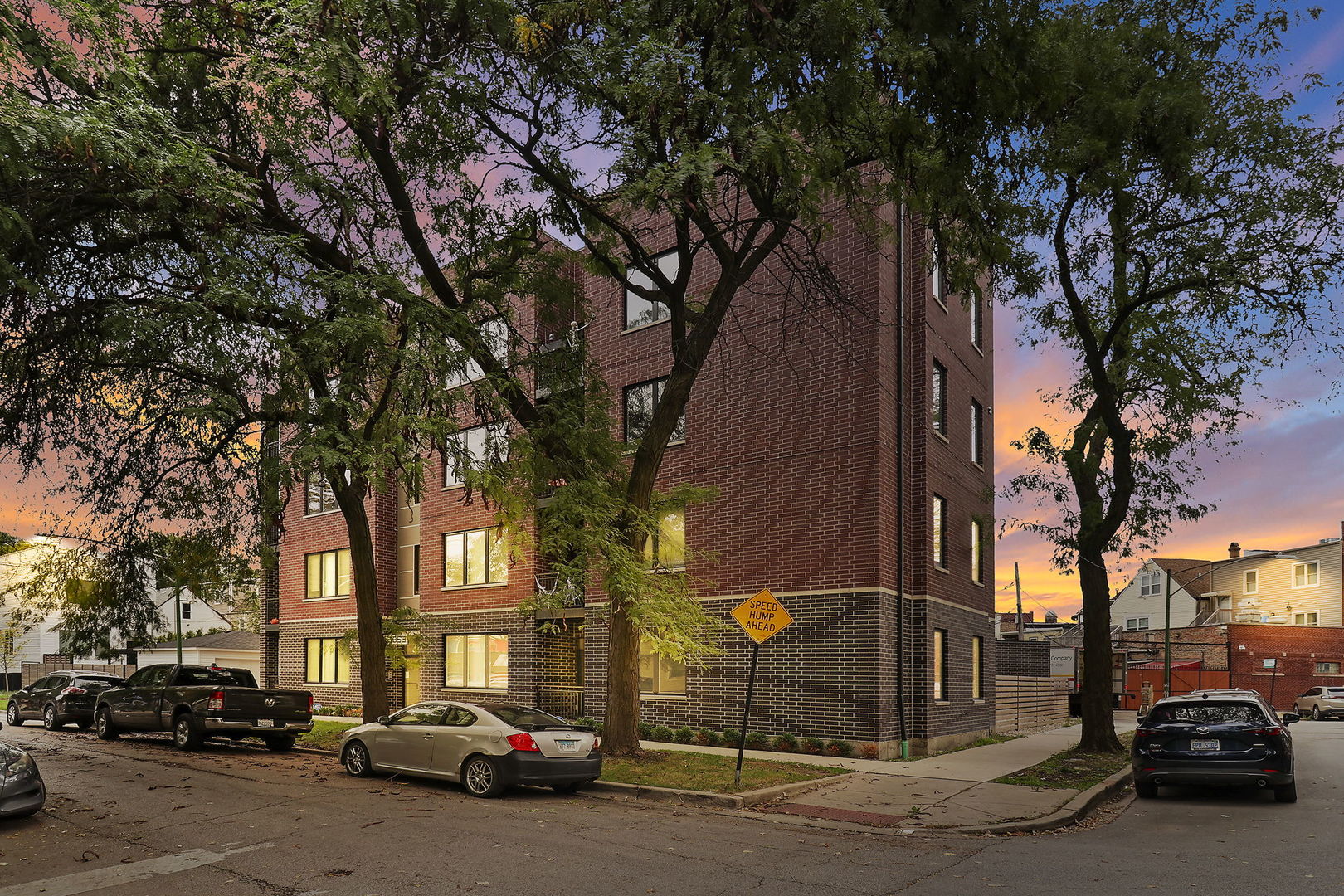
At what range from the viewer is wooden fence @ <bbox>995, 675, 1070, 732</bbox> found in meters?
27.2

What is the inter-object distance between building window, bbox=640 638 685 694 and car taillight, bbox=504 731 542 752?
28.2ft

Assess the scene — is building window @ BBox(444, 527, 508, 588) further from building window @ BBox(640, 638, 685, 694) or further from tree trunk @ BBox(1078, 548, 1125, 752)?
tree trunk @ BBox(1078, 548, 1125, 752)

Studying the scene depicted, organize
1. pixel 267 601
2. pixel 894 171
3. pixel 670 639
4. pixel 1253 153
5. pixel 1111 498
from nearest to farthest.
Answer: pixel 894 171 → pixel 670 639 → pixel 1253 153 → pixel 1111 498 → pixel 267 601

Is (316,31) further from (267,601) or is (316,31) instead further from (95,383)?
(267,601)

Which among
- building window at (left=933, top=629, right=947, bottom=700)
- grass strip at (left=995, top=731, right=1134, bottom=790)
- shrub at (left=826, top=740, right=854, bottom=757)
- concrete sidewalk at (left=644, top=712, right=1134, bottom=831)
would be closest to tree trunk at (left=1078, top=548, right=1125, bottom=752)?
grass strip at (left=995, top=731, right=1134, bottom=790)

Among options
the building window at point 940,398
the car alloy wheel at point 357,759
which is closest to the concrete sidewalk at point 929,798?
the car alloy wheel at point 357,759

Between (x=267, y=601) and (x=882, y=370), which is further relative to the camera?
(x=267, y=601)

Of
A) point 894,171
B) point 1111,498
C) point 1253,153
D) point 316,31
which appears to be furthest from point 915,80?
point 1111,498

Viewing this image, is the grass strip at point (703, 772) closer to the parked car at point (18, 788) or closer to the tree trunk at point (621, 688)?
the tree trunk at point (621, 688)

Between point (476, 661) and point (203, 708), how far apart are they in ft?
29.8

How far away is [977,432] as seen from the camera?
25.9 metres

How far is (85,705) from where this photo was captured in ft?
82.2

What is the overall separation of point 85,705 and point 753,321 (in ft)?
60.9

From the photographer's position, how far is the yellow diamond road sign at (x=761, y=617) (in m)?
14.2
